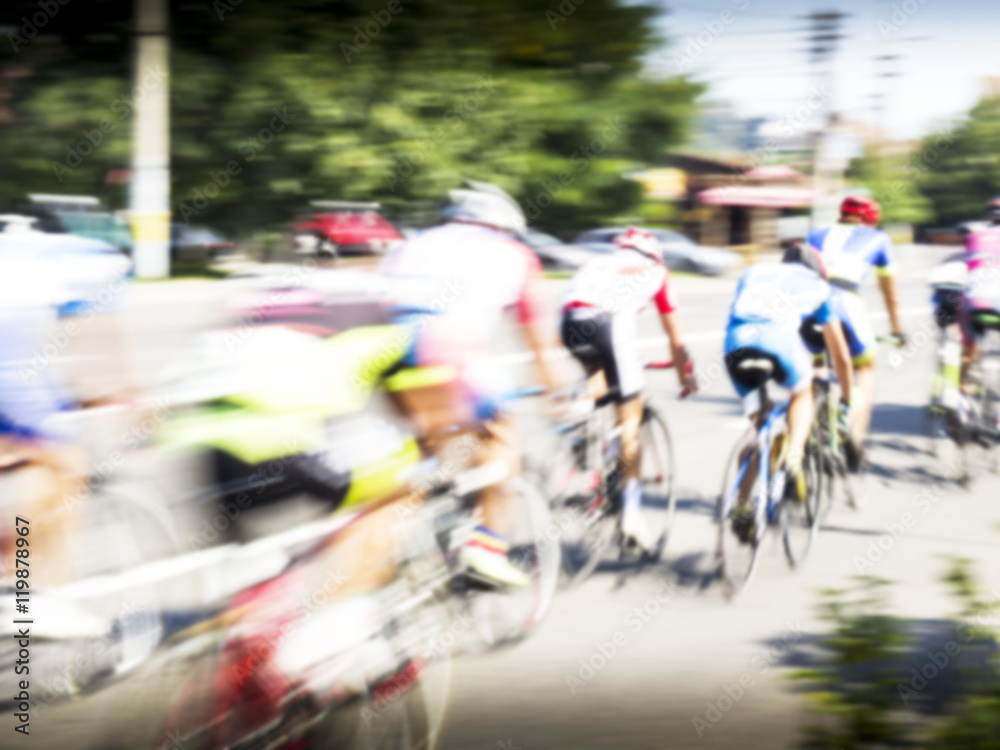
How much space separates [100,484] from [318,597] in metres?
1.58

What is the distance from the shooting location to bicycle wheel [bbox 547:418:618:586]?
222 inches

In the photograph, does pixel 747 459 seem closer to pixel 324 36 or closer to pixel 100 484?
pixel 100 484

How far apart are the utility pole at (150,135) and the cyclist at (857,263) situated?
19.4 metres

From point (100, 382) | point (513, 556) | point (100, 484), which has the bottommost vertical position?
point (513, 556)

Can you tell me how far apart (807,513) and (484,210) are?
257 centimetres

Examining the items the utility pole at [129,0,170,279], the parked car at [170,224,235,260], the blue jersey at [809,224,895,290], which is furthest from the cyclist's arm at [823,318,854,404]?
the parked car at [170,224,235,260]

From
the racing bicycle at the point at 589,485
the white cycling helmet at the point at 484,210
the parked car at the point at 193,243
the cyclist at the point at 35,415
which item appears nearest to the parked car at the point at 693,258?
the parked car at the point at 193,243

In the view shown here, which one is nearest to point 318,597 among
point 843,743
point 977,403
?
point 843,743

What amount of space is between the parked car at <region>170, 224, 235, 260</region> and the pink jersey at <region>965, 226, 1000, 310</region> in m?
24.2

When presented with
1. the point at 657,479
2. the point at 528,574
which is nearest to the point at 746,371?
the point at 657,479

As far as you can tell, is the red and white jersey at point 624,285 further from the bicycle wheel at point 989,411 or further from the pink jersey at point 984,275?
the bicycle wheel at point 989,411

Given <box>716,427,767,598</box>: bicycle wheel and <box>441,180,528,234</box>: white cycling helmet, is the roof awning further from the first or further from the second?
<box>441,180,528,234</box>: white cycling helmet

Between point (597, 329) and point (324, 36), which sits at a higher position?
point (324, 36)

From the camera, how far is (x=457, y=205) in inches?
178
